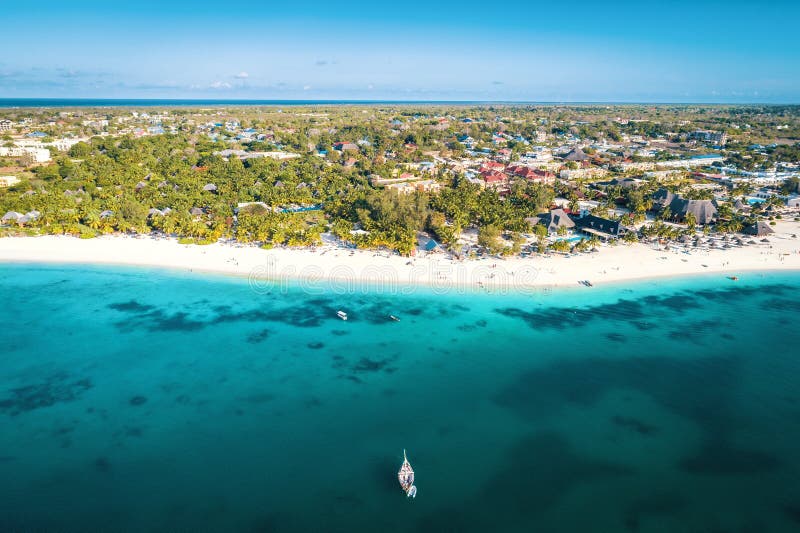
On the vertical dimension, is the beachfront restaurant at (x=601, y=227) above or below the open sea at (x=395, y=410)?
above

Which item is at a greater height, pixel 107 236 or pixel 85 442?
pixel 107 236

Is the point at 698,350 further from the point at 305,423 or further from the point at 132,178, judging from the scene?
the point at 132,178

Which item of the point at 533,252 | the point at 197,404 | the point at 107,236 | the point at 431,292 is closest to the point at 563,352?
the point at 431,292

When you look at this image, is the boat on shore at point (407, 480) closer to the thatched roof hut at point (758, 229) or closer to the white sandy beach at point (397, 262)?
the white sandy beach at point (397, 262)

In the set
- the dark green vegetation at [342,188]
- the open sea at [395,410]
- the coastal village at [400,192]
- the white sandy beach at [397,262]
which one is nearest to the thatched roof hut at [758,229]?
the coastal village at [400,192]

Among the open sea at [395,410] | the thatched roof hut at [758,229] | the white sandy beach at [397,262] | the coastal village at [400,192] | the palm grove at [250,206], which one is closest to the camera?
the open sea at [395,410]

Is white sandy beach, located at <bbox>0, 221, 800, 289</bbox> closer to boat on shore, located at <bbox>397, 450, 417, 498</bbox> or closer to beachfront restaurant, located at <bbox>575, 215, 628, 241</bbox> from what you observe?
beachfront restaurant, located at <bbox>575, 215, 628, 241</bbox>
